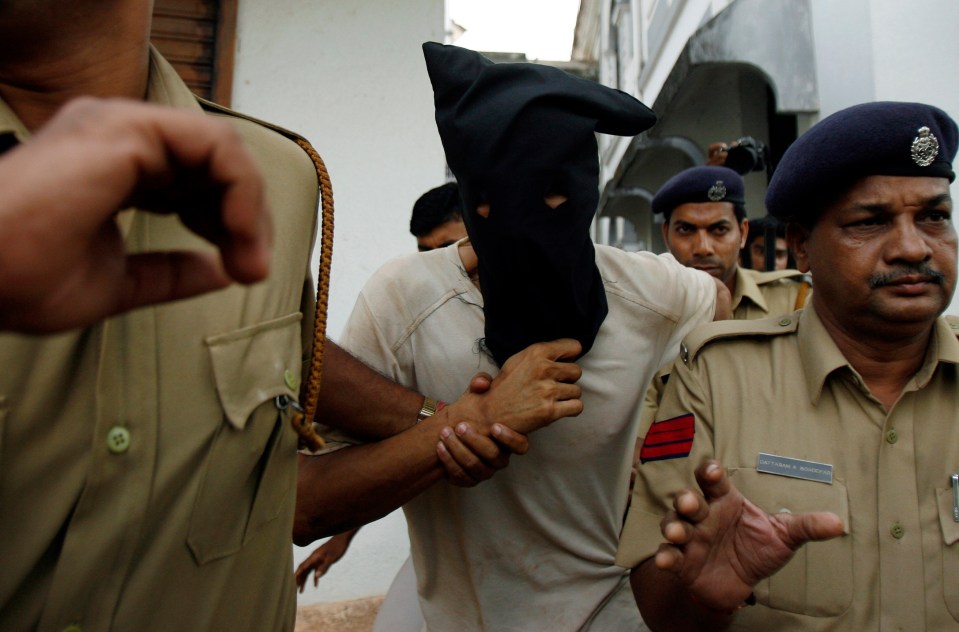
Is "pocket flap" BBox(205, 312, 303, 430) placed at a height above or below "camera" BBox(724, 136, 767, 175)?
below

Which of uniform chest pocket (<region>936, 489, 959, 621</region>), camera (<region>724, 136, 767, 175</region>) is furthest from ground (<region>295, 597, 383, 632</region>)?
camera (<region>724, 136, 767, 175</region>)

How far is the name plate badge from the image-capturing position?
1.55 meters

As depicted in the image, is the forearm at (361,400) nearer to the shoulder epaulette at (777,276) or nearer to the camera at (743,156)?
the shoulder epaulette at (777,276)

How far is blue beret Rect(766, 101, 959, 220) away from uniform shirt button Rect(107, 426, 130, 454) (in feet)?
4.93

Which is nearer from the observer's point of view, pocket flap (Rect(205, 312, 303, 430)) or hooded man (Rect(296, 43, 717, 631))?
pocket flap (Rect(205, 312, 303, 430))

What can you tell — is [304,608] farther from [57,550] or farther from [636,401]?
[57,550]

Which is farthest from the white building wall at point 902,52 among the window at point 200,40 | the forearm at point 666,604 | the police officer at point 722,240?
the window at point 200,40

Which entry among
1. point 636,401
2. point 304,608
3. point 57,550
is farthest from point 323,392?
point 304,608

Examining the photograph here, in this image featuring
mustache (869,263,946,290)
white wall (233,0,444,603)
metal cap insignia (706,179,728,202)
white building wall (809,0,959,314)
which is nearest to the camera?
mustache (869,263,946,290)

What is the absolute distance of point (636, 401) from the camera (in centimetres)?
180

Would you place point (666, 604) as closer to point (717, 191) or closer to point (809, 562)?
point (809, 562)

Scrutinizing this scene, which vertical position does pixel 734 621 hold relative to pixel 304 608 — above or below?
above

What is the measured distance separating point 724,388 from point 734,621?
0.51 metres

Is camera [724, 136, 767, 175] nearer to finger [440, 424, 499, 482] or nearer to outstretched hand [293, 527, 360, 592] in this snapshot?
outstretched hand [293, 527, 360, 592]
